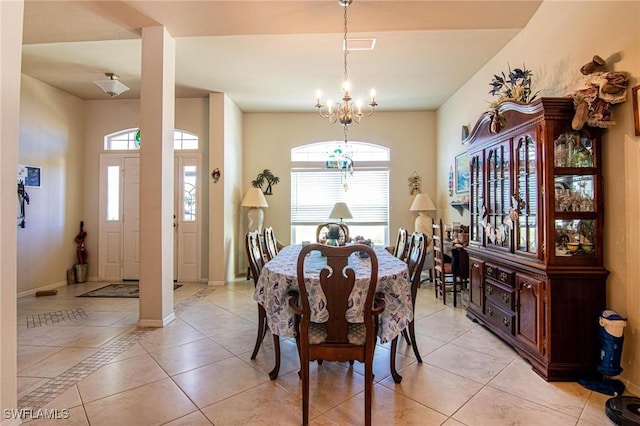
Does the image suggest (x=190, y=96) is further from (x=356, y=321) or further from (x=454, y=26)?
(x=356, y=321)

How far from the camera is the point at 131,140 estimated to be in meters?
5.59

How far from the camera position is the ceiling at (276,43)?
2.81 m

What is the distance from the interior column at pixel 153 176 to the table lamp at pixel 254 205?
2.30 metres

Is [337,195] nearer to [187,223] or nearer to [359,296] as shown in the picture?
[187,223]

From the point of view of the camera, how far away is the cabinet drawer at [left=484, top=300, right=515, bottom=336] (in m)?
2.69

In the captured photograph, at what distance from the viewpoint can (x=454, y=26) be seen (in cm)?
303

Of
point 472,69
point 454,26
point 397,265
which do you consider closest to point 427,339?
point 397,265

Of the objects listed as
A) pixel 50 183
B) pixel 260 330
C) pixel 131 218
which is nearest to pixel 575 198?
pixel 260 330

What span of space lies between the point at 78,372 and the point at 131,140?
4.42 meters

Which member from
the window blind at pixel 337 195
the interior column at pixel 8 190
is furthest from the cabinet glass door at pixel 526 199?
the interior column at pixel 8 190

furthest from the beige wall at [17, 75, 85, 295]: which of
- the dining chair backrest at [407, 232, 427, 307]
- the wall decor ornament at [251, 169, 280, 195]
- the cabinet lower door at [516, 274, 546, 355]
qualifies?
the cabinet lower door at [516, 274, 546, 355]

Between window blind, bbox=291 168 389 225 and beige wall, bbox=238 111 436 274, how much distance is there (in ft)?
0.48

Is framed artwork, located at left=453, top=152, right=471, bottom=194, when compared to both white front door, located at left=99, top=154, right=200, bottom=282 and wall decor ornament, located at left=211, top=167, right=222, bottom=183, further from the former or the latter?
white front door, located at left=99, top=154, right=200, bottom=282

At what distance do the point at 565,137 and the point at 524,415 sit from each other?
195 cm
